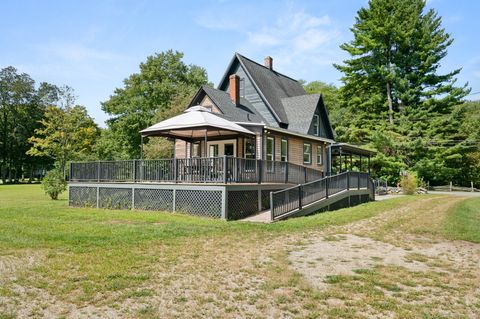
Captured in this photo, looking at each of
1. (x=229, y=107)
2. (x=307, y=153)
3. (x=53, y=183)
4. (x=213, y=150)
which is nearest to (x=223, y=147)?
(x=213, y=150)

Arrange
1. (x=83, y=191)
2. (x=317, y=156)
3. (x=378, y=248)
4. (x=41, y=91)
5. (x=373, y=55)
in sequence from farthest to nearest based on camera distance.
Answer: (x=41, y=91), (x=373, y=55), (x=317, y=156), (x=83, y=191), (x=378, y=248)

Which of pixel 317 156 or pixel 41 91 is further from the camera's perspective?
pixel 41 91

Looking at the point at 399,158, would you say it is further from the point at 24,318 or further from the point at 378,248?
the point at 24,318

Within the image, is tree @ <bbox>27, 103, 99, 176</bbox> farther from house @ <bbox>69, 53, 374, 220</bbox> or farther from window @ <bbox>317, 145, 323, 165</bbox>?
window @ <bbox>317, 145, 323, 165</bbox>

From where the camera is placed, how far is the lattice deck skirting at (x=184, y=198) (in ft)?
43.3

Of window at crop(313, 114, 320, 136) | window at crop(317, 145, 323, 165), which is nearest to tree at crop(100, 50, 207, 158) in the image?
window at crop(313, 114, 320, 136)

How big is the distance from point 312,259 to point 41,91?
71976 millimetres

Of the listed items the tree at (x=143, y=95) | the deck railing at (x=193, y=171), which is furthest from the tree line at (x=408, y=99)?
the tree at (x=143, y=95)

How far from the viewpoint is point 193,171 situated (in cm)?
1429

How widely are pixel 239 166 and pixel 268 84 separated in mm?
12962

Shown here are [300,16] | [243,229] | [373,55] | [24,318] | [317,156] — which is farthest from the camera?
[373,55]

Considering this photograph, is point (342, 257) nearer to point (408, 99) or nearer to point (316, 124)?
point (316, 124)

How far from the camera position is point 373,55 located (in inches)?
1448

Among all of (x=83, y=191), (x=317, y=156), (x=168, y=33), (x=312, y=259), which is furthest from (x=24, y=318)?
(x=317, y=156)
